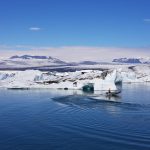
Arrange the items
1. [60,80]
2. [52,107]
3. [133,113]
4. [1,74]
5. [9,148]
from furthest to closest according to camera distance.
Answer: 1. [1,74]
2. [60,80]
3. [52,107]
4. [133,113]
5. [9,148]

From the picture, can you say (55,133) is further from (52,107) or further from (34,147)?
(52,107)

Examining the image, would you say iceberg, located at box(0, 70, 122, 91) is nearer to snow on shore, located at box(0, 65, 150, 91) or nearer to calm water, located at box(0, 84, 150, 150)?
snow on shore, located at box(0, 65, 150, 91)

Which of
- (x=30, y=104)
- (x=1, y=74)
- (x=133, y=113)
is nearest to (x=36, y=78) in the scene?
(x=1, y=74)

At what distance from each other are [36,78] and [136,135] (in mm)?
39406

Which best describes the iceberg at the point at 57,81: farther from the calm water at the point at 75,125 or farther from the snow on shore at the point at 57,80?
the calm water at the point at 75,125

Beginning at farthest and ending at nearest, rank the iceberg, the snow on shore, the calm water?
the snow on shore < the iceberg < the calm water

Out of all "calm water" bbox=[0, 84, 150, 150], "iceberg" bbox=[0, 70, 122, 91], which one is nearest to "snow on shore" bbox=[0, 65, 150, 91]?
"iceberg" bbox=[0, 70, 122, 91]

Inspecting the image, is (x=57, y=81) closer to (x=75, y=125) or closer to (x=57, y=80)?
(x=57, y=80)

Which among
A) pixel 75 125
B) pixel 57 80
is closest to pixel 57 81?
pixel 57 80

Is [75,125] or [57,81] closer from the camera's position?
[75,125]

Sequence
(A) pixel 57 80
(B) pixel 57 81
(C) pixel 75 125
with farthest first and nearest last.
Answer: (A) pixel 57 80
(B) pixel 57 81
(C) pixel 75 125

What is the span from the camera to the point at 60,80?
5659 cm

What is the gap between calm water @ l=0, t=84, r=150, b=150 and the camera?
62.0ft

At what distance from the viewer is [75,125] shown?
2312cm
